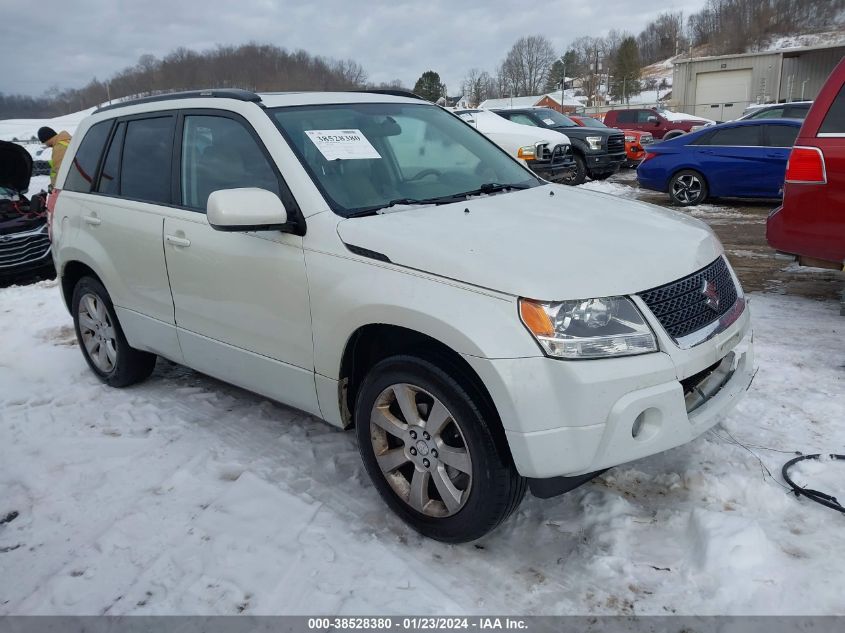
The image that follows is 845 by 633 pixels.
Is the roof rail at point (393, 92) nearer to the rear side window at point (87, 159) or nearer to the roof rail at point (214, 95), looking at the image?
the roof rail at point (214, 95)

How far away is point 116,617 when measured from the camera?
247 centimetres

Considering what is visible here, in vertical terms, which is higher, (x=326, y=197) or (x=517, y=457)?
(x=326, y=197)

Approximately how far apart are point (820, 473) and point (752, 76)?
183 ft

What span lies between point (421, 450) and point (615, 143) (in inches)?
530

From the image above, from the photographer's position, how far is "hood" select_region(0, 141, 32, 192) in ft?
28.8

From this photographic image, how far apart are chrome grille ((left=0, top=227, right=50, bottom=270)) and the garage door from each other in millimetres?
50261

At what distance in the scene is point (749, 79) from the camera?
50250 millimetres

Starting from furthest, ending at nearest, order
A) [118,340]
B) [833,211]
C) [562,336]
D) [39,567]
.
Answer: [833,211] → [118,340] → [39,567] → [562,336]

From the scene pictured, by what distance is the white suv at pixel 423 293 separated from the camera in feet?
7.68

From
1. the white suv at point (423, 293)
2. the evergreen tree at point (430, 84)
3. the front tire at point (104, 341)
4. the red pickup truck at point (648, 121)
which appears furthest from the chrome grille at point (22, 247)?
the evergreen tree at point (430, 84)

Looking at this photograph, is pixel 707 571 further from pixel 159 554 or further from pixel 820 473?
pixel 159 554

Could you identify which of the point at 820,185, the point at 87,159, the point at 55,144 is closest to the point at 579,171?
the point at 820,185

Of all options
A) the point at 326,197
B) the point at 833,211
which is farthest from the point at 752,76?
the point at 326,197

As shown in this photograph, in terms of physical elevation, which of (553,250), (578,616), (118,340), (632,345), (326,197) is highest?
(326,197)
